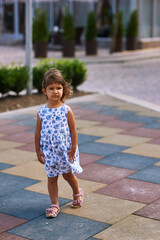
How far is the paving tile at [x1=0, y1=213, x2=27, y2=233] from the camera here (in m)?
4.24

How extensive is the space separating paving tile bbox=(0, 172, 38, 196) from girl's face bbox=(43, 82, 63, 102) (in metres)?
1.21

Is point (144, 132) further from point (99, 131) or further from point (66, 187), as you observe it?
point (66, 187)

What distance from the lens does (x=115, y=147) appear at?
274 inches

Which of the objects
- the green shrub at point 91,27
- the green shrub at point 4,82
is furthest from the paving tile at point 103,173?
the green shrub at point 91,27

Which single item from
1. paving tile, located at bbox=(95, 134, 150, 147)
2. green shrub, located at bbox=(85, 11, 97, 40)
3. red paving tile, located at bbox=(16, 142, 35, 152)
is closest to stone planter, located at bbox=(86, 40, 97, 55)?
green shrub, located at bbox=(85, 11, 97, 40)

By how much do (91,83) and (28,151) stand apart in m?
8.17

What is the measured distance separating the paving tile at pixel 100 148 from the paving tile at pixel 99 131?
622mm

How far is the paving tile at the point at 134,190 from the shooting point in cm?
493

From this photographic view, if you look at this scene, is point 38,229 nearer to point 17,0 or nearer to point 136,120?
point 136,120

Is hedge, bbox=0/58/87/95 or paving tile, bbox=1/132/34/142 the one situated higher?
hedge, bbox=0/58/87/95

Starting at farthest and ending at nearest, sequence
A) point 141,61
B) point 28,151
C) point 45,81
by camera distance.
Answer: point 141,61
point 28,151
point 45,81

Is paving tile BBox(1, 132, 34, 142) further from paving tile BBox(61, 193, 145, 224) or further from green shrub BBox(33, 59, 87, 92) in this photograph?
green shrub BBox(33, 59, 87, 92)

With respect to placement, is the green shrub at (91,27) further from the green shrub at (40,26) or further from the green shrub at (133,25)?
the green shrub at (133,25)

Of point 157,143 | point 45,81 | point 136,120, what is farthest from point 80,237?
point 136,120
